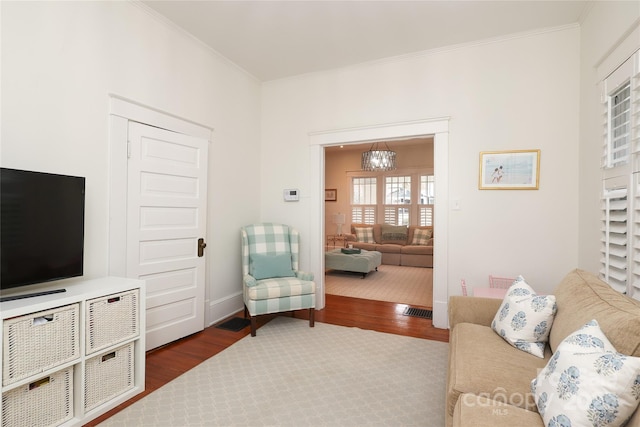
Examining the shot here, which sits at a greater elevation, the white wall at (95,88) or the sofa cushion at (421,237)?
the white wall at (95,88)

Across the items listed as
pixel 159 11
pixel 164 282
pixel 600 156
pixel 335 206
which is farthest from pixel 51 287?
pixel 335 206

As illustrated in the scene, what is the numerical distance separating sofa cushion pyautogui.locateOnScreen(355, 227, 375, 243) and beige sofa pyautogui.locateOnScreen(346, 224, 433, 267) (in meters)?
0.09

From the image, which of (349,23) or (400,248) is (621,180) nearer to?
(349,23)

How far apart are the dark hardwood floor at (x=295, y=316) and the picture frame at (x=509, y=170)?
1.62 m

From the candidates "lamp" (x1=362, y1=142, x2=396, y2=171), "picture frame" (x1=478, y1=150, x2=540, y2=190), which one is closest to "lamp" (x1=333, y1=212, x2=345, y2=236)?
"lamp" (x1=362, y1=142, x2=396, y2=171)

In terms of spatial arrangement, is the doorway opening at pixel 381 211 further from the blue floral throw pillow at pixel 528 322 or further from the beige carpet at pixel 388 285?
the blue floral throw pillow at pixel 528 322

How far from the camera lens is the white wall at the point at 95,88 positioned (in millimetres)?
1990

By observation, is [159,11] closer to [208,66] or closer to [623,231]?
[208,66]

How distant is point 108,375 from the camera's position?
2051mm

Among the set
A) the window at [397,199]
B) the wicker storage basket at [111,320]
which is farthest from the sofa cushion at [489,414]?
the window at [397,199]

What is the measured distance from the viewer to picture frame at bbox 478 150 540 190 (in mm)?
3098

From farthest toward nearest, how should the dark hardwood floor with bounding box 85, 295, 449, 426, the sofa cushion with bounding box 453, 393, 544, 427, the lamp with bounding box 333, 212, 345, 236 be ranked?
the lamp with bounding box 333, 212, 345, 236
the dark hardwood floor with bounding box 85, 295, 449, 426
the sofa cushion with bounding box 453, 393, 544, 427

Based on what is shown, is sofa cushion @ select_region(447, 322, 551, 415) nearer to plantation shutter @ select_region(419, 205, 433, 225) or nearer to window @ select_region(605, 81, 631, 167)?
window @ select_region(605, 81, 631, 167)

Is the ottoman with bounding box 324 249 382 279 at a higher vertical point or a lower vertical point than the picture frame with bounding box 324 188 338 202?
lower
